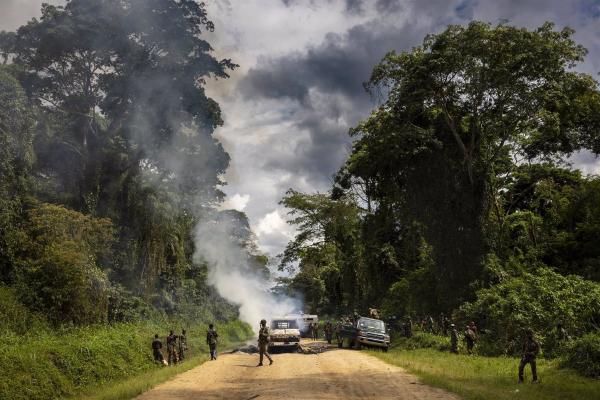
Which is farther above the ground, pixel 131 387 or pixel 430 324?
pixel 430 324

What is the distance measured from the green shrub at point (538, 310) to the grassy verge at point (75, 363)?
14.0 m

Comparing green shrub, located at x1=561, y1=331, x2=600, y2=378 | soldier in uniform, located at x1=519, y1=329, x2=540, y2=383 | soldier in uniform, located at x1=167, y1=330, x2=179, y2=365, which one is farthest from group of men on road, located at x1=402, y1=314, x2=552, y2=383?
soldier in uniform, located at x1=167, y1=330, x2=179, y2=365

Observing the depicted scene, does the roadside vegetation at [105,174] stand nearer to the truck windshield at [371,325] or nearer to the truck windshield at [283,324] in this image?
the truck windshield at [283,324]

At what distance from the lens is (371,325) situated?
28.9m

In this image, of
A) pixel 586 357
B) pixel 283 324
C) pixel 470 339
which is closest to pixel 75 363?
pixel 283 324

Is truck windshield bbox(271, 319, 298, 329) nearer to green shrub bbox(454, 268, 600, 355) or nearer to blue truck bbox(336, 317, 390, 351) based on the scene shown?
blue truck bbox(336, 317, 390, 351)

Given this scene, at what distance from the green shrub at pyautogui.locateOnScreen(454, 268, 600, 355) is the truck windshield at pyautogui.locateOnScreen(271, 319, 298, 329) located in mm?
9699

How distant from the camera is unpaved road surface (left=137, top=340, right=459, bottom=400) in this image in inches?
528

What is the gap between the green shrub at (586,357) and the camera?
16.5 m

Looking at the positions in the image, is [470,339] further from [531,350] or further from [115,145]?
[115,145]

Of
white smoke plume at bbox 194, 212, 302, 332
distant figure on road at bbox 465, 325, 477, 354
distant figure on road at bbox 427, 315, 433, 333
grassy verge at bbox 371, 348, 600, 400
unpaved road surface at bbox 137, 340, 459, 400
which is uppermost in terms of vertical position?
white smoke plume at bbox 194, 212, 302, 332

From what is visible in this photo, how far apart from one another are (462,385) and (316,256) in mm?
47329

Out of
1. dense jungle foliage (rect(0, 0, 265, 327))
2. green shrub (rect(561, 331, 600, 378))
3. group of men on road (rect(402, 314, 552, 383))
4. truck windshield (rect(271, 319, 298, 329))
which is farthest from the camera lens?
truck windshield (rect(271, 319, 298, 329))

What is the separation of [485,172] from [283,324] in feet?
52.9
